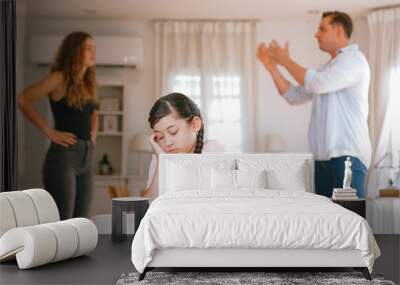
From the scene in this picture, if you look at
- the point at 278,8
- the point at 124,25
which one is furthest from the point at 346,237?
the point at 124,25

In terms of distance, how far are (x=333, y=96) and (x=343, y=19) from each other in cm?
94

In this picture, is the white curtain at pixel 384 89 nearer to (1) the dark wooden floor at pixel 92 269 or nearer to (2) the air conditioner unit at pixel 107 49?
(1) the dark wooden floor at pixel 92 269

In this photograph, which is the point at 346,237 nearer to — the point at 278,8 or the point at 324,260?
the point at 324,260

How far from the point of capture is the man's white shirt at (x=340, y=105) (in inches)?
287

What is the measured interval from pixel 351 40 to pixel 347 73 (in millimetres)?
402

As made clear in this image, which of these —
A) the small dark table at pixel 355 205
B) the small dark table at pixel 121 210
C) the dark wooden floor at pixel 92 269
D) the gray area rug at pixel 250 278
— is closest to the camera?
the gray area rug at pixel 250 278

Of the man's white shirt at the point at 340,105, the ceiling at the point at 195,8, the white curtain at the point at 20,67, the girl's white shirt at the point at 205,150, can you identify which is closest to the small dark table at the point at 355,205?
the man's white shirt at the point at 340,105

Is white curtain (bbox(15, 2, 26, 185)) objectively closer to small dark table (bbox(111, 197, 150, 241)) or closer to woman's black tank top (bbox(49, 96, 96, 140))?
woman's black tank top (bbox(49, 96, 96, 140))

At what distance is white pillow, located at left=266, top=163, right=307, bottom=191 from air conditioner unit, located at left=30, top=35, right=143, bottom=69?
2265 millimetres

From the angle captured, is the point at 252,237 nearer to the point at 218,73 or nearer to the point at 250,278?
the point at 250,278

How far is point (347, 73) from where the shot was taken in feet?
24.1

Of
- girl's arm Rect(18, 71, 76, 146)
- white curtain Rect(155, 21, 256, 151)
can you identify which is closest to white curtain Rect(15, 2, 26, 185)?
girl's arm Rect(18, 71, 76, 146)

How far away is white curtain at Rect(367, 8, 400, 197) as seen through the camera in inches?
286

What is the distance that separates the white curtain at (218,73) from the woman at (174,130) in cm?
10
